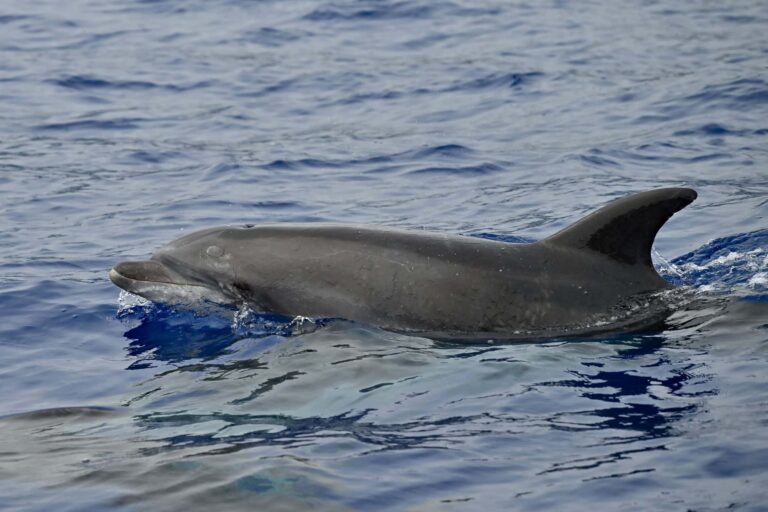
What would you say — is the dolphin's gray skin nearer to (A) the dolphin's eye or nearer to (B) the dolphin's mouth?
(A) the dolphin's eye

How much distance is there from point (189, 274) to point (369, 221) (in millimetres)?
5024

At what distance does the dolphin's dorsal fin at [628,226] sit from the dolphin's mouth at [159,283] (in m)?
3.31

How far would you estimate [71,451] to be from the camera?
932 centimetres

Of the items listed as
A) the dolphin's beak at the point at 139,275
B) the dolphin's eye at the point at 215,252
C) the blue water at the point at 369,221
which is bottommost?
the blue water at the point at 369,221

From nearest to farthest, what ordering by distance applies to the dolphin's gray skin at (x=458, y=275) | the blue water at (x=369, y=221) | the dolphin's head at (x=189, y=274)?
the blue water at (x=369, y=221) < the dolphin's gray skin at (x=458, y=275) < the dolphin's head at (x=189, y=274)

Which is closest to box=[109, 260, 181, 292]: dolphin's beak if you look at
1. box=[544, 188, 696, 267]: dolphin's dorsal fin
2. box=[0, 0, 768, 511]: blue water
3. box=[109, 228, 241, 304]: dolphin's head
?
box=[109, 228, 241, 304]: dolphin's head

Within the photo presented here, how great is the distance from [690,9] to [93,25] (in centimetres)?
1502

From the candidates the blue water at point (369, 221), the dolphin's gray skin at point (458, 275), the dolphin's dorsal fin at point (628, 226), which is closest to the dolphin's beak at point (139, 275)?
the dolphin's gray skin at point (458, 275)

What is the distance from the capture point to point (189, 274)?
12039mm

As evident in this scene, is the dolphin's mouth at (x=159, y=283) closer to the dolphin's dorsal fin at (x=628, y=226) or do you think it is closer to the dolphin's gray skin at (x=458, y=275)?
the dolphin's gray skin at (x=458, y=275)

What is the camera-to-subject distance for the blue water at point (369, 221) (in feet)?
28.3

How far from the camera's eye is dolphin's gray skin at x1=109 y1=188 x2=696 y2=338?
11180 mm

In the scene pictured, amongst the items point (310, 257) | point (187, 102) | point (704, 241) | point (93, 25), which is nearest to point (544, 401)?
point (310, 257)

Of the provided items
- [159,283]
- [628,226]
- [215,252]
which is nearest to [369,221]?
[215,252]
